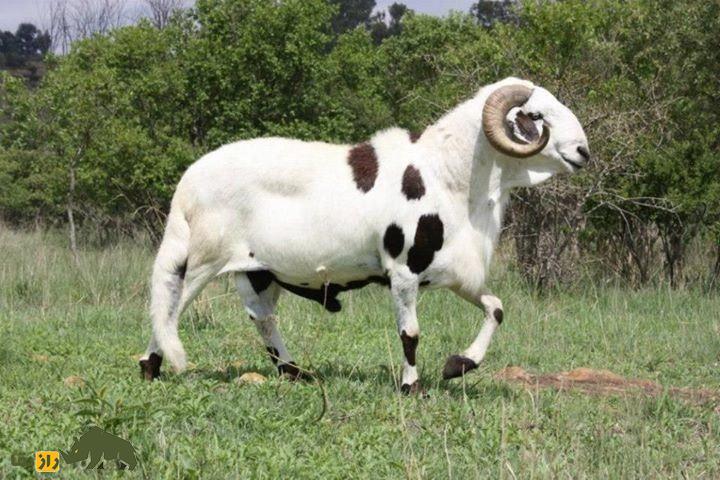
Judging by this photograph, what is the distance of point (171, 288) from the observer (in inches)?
320

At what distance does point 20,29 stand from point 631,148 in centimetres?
8369

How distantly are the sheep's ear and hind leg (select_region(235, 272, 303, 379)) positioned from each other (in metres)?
2.14

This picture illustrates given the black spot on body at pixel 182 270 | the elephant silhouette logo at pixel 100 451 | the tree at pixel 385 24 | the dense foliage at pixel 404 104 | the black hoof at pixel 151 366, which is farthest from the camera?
the tree at pixel 385 24

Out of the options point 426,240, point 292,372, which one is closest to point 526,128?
point 426,240

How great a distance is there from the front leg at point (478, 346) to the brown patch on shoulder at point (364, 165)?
3.43ft

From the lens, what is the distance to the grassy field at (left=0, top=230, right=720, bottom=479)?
18.7ft

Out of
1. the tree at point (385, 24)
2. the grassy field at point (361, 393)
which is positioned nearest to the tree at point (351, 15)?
the tree at point (385, 24)

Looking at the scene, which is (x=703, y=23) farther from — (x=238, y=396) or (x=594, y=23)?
(x=238, y=396)

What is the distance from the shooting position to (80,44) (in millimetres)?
24656

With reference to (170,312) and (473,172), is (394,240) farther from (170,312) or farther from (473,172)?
(170,312)

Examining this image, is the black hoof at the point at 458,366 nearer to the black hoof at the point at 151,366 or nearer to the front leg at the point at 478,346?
the front leg at the point at 478,346

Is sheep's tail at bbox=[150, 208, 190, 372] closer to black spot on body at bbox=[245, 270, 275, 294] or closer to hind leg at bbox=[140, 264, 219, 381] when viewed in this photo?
hind leg at bbox=[140, 264, 219, 381]

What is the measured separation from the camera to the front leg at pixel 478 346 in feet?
24.6

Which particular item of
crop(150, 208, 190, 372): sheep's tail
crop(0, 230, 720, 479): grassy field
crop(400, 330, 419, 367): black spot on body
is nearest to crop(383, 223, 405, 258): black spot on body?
crop(400, 330, 419, 367): black spot on body
